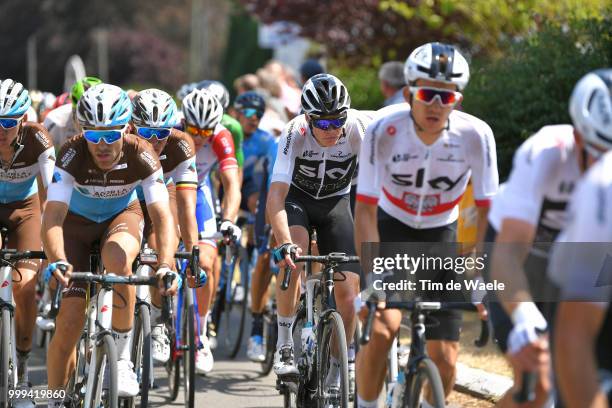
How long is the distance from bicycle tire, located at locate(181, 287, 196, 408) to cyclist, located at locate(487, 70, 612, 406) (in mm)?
3453

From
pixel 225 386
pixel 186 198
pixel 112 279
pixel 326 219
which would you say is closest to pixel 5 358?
pixel 112 279

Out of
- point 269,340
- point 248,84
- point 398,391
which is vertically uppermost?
point 248,84

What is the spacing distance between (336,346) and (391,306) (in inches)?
47.5

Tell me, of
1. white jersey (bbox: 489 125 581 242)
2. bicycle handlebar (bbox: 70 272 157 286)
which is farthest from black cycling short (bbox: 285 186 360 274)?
white jersey (bbox: 489 125 581 242)

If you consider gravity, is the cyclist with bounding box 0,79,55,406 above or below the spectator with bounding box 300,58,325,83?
below

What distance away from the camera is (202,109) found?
9.16 metres

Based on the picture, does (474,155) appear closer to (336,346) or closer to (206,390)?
(336,346)

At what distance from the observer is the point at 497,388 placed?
8.52m

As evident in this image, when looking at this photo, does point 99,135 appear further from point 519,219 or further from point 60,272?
point 519,219

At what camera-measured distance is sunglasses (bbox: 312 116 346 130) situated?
748cm

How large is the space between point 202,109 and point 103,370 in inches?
127

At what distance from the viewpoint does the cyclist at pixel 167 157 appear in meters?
8.27

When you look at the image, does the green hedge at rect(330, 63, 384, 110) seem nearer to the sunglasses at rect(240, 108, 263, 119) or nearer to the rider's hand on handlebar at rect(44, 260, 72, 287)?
the sunglasses at rect(240, 108, 263, 119)

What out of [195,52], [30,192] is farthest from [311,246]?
[195,52]
